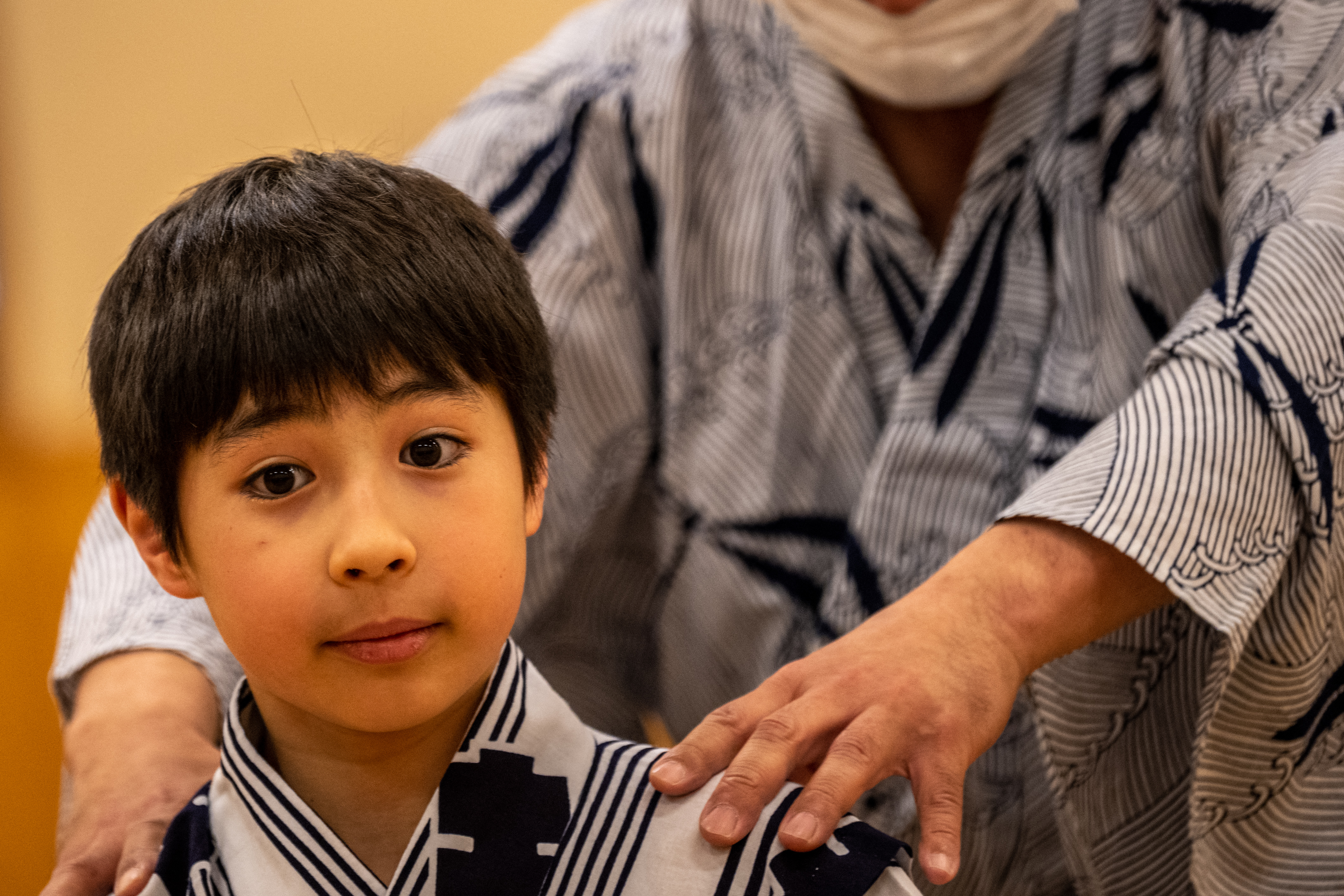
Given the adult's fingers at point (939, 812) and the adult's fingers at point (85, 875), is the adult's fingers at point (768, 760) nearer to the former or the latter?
the adult's fingers at point (939, 812)

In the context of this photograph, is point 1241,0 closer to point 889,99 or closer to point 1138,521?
point 889,99

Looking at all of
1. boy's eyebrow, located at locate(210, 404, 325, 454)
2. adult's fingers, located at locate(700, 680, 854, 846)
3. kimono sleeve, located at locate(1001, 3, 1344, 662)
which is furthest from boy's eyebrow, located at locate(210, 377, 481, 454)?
kimono sleeve, located at locate(1001, 3, 1344, 662)

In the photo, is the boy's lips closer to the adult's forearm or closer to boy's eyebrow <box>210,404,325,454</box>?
boy's eyebrow <box>210,404,325,454</box>

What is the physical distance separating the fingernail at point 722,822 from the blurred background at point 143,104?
168 cm

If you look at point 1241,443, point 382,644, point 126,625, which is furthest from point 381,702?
point 1241,443

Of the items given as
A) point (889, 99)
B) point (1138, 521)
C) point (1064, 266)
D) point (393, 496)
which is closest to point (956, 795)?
point (1138, 521)

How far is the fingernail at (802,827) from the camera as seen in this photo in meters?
0.58

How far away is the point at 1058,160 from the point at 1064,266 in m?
0.08

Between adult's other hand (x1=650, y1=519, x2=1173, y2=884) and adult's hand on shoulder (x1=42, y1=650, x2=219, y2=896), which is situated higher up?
adult's hand on shoulder (x1=42, y1=650, x2=219, y2=896)

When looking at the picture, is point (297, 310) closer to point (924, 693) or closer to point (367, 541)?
point (367, 541)

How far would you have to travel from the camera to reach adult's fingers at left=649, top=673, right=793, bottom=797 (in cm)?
62

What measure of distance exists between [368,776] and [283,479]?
0.55ft

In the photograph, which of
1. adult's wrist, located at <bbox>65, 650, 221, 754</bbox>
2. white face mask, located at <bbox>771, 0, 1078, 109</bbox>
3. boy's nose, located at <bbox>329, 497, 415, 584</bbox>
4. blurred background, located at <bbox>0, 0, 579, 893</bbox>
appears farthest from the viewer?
blurred background, located at <bbox>0, 0, 579, 893</bbox>

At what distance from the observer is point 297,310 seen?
565 mm
